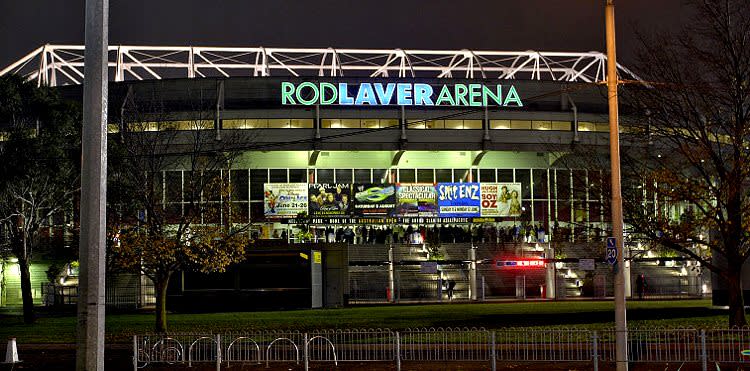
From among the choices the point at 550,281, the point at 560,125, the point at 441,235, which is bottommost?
the point at 550,281

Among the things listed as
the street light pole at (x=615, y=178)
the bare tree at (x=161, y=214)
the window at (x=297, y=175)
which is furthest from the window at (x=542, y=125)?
the street light pole at (x=615, y=178)

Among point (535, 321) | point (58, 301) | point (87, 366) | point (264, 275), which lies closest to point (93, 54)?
point (87, 366)

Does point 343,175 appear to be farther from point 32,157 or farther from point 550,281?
point 32,157

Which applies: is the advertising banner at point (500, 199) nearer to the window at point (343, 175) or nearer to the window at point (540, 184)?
the window at point (540, 184)

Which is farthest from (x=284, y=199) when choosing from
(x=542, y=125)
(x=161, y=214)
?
(x=161, y=214)

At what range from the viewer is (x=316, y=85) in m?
70.2

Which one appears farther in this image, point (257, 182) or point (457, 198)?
point (257, 182)

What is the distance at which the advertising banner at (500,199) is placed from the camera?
7062 cm

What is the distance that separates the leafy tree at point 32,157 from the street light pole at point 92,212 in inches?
1231

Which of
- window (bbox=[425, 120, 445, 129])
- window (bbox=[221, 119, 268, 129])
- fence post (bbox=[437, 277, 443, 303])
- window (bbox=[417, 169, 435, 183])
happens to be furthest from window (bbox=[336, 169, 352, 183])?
fence post (bbox=[437, 277, 443, 303])

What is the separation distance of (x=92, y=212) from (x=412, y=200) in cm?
Answer: 5815

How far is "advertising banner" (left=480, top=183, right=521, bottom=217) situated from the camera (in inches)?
2781

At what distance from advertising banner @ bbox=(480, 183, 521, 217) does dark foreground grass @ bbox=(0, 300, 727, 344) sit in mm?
17941

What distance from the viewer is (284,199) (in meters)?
69.1
